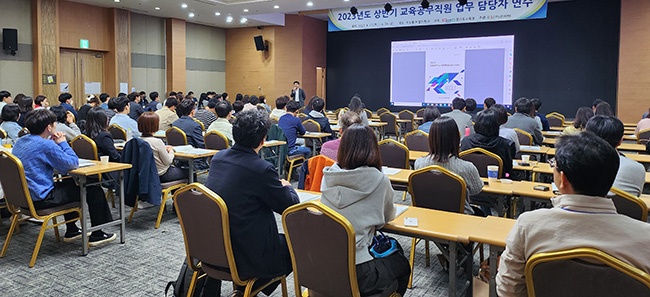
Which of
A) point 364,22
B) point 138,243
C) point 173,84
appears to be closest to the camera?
point 138,243

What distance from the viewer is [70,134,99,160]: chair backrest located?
4.74m

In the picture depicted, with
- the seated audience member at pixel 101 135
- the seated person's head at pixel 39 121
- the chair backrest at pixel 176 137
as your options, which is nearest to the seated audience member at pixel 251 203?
the seated person's head at pixel 39 121

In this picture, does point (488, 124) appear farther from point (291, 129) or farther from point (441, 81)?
point (441, 81)

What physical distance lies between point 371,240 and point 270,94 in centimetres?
1394

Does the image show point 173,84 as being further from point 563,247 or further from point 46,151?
point 563,247

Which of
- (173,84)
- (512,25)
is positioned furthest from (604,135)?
(173,84)

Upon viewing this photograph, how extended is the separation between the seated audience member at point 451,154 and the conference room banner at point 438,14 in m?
8.12

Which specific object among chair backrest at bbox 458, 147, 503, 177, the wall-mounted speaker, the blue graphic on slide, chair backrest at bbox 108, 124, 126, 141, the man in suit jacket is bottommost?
chair backrest at bbox 458, 147, 503, 177

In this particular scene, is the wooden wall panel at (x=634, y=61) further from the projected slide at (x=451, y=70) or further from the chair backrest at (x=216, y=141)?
the chair backrest at (x=216, y=141)

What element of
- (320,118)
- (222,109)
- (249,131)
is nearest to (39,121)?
(249,131)

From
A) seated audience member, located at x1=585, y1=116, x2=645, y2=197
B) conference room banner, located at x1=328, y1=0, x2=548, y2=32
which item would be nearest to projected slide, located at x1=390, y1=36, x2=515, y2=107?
conference room banner, located at x1=328, y1=0, x2=548, y2=32

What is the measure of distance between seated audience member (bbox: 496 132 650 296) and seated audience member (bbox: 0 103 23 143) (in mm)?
5846

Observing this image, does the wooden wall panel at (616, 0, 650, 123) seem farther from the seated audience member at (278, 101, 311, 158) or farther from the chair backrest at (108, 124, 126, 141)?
the chair backrest at (108, 124, 126, 141)

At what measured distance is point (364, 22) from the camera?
12250mm
